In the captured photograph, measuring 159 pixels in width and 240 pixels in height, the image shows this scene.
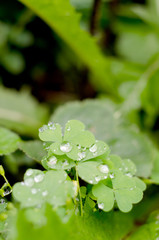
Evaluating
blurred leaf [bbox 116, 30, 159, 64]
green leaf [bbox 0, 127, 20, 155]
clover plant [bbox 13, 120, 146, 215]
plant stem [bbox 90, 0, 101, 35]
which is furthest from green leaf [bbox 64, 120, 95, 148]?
blurred leaf [bbox 116, 30, 159, 64]

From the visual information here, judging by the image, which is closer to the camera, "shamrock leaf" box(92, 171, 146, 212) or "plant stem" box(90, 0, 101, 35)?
"shamrock leaf" box(92, 171, 146, 212)

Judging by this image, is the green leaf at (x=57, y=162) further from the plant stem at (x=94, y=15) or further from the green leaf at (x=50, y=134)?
the plant stem at (x=94, y=15)

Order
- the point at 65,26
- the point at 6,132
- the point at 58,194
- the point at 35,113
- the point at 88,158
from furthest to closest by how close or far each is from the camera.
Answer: the point at 35,113, the point at 65,26, the point at 6,132, the point at 88,158, the point at 58,194

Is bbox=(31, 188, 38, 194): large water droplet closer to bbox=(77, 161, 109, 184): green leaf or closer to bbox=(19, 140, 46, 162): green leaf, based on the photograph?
bbox=(77, 161, 109, 184): green leaf

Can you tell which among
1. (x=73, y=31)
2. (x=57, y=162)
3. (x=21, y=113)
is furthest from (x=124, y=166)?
(x=21, y=113)

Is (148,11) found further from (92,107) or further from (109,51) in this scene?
(92,107)

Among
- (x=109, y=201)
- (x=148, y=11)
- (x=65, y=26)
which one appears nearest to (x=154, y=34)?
(x=148, y=11)
